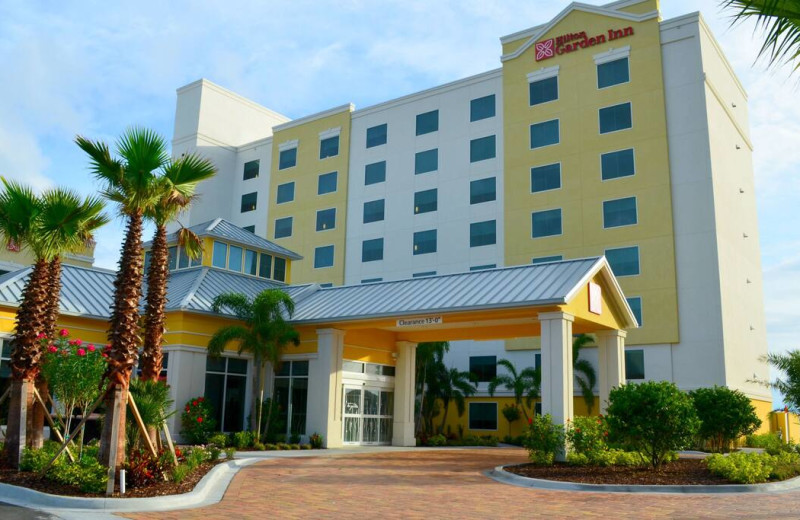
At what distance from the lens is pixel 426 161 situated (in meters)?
49.7

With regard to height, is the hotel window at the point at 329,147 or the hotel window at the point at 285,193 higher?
the hotel window at the point at 329,147

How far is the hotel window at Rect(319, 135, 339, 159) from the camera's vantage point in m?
54.6

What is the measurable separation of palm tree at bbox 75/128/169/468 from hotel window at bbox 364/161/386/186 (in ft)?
119

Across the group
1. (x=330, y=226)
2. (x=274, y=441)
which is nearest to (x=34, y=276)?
(x=274, y=441)

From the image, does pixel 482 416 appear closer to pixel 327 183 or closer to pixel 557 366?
pixel 327 183

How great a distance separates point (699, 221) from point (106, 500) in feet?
112

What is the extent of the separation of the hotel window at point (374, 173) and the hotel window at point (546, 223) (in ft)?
40.9

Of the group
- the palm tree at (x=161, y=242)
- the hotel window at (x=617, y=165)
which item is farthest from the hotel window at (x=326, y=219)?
the palm tree at (x=161, y=242)

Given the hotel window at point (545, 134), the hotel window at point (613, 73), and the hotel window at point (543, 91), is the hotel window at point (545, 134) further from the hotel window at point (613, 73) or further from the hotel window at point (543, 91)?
the hotel window at point (613, 73)

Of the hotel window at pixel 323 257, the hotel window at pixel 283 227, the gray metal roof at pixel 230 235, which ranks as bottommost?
the gray metal roof at pixel 230 235

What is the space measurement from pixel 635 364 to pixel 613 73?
56.0 ft

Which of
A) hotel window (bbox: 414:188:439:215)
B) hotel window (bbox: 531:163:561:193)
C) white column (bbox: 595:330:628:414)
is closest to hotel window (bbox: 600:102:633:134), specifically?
hotel window (bbox: 531:163:561:193)

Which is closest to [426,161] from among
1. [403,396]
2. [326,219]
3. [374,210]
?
[374,210]

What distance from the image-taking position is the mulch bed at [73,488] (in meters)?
12.8
